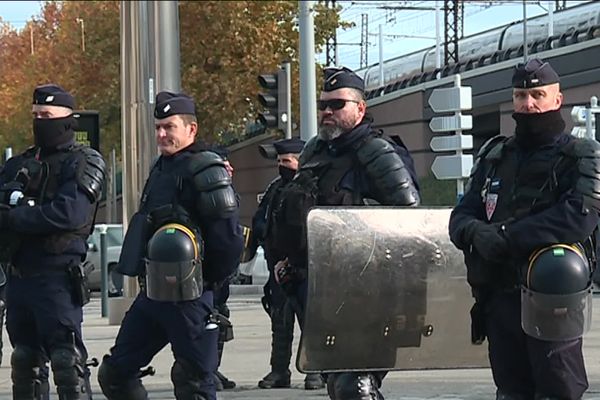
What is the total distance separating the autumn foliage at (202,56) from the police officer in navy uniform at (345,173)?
23612 millimetres

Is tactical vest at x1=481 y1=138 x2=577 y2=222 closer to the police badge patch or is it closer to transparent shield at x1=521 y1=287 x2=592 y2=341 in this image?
the police badge patch

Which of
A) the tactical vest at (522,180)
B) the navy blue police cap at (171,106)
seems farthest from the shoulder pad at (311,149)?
the tactical vest at (522,180)

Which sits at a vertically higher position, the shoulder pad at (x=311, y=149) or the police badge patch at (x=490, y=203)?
the shoulder pad at (x=311, y=149)

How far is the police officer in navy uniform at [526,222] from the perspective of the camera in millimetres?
5293

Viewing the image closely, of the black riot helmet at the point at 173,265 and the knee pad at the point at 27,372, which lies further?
the knee pad at the point at 27,372

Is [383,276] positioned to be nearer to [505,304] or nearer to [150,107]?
[505,304]

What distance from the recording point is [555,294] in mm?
5254

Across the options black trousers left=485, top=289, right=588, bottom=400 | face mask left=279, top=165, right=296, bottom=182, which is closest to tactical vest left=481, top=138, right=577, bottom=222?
black trousers left=485, top=289, right=588, bottom=400

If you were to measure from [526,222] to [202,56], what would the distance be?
27146 millimetres

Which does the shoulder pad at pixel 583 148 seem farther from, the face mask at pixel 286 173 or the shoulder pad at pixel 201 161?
the face mask at pixel 286 173

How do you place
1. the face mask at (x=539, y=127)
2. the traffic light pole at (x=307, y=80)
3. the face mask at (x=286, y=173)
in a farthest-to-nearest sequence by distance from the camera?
the traffic light pole at (x=307, y=80)
the face mask at (x=286, y=173)
the face mask at (x=539, y=127)

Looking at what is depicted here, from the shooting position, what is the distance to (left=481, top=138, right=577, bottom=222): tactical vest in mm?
5398

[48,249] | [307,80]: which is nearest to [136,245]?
[48,249]

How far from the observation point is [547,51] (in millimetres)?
35531
